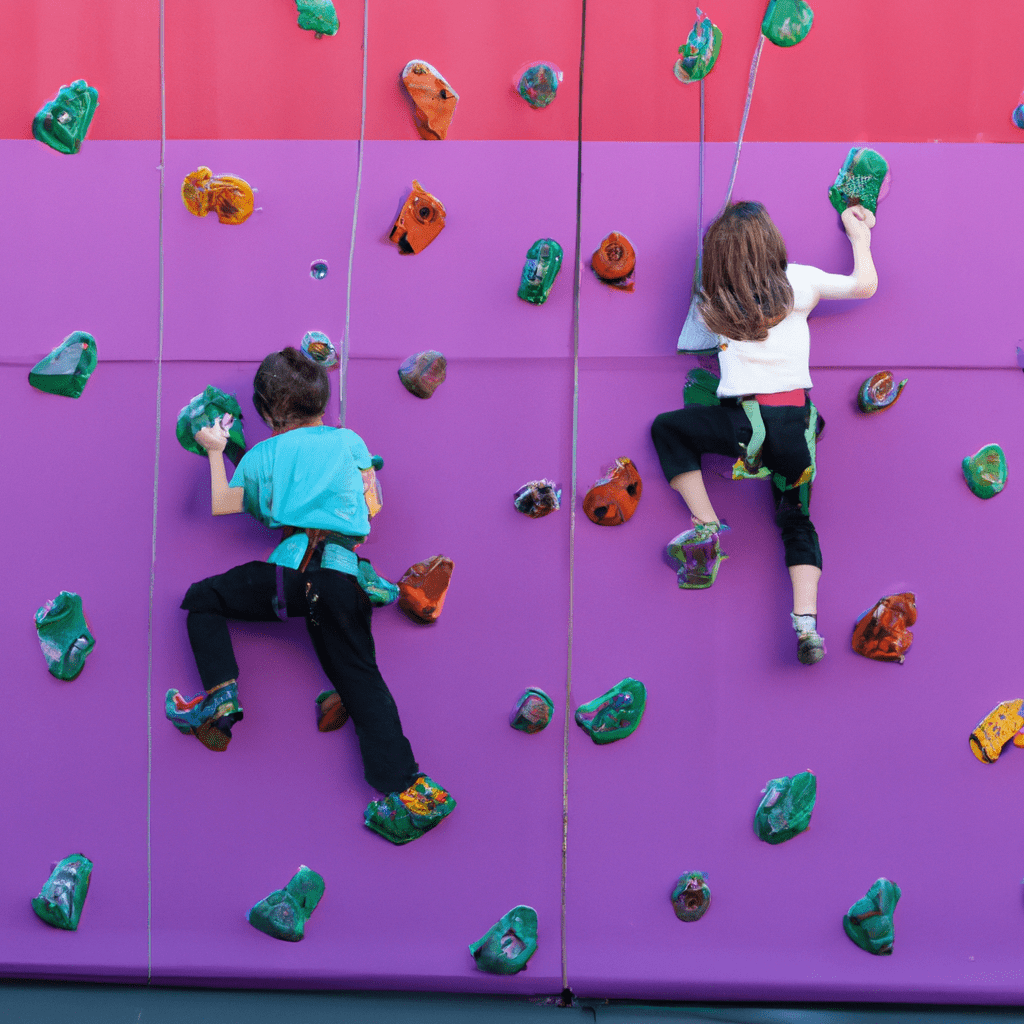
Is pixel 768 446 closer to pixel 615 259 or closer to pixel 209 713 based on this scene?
pixel 615 259

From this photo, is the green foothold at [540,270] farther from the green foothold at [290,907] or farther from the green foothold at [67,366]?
the green foothold at [290,907]

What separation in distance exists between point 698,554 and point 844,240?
0.93m

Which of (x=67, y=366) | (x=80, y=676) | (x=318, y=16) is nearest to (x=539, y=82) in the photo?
(x=318, y=16)

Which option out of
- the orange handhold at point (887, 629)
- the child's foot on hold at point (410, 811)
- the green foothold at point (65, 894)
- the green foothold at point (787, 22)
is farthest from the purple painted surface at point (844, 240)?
the green foothold at point (65, 894)

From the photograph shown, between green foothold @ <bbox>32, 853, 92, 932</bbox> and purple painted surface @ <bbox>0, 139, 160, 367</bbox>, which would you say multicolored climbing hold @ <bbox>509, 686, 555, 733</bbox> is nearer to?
green foothold @ <bbox>32, 853, 92, 932</bbox>

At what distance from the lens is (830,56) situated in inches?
91.7

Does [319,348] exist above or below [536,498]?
above

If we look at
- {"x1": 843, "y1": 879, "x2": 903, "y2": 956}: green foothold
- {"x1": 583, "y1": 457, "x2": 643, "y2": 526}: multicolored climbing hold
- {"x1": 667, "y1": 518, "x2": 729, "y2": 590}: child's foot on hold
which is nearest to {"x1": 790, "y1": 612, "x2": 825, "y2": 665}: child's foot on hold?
{"x1": 667, "y1": 518, "x2": 729, "y2": 590}: child's foot on hold

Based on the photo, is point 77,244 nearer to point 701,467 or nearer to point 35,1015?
point 701,467

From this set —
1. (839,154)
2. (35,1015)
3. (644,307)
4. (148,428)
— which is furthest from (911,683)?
(35,1015)

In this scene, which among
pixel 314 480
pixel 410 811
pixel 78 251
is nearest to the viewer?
pixel 314 480

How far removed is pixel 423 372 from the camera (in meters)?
2.30

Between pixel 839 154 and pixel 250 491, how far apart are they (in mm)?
1770

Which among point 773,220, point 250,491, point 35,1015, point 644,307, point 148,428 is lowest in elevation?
point 35,1015
